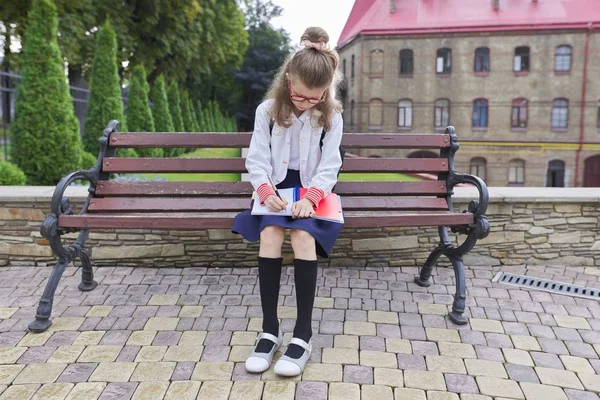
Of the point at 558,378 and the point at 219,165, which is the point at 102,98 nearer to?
the point at 219,165

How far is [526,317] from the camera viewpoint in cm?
341

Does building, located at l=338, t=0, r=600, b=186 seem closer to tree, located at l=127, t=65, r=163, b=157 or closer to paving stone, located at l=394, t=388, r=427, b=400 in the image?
tree, located at l=127, t=65, r=163, b=157

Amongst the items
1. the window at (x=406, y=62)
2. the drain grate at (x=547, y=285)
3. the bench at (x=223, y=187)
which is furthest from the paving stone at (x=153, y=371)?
the window at (x=406, y=62)

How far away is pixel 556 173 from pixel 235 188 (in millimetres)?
31705

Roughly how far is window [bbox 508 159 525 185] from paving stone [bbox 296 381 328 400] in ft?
104

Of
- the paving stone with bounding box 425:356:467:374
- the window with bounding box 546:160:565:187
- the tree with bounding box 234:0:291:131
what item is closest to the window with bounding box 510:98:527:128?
the window with bounding box 546:160:565:187

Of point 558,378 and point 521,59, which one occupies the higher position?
point 521,59

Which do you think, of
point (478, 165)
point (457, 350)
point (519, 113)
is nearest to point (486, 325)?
point (457, 350)

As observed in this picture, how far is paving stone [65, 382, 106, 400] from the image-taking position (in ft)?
7.94

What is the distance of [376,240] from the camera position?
436 cm

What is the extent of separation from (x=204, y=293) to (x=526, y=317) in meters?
2.07

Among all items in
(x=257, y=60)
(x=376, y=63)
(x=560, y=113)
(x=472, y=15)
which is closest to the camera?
(x=472, y=15)

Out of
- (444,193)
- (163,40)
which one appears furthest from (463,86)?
(444,193)

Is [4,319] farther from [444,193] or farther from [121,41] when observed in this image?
[121,41]
